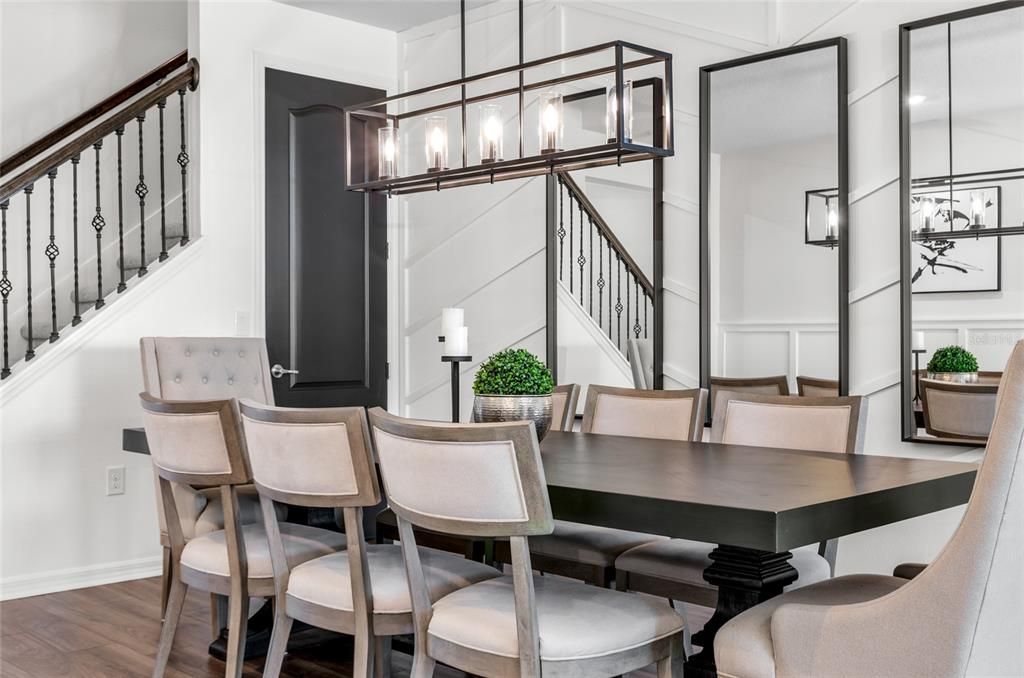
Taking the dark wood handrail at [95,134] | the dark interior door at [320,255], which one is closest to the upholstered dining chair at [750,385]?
the dark interior door at [320,255]

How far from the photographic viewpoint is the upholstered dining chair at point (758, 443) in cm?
263

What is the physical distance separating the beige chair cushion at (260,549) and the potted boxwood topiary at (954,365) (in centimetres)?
207

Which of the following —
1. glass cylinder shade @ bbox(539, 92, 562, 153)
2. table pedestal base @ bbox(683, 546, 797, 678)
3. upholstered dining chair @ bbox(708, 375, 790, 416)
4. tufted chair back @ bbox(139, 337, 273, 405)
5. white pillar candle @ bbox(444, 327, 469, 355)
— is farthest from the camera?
tufted chair back @ bbox(139, 337, 273, 405)

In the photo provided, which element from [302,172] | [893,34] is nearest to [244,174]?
[302,172]

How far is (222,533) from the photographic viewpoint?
116 inches

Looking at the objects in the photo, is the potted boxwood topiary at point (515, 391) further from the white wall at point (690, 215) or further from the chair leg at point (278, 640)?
the white wall at point (690, 215)

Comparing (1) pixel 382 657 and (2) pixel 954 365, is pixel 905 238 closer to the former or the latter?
(2) pixel 954 365

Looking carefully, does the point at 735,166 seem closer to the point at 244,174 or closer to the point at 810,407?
the point at 810,407

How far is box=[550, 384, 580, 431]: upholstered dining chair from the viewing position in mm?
3520

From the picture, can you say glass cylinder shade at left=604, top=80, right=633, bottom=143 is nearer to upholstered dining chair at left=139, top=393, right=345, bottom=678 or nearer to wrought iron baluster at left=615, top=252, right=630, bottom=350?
upholstered dining chair at left=139, top=393, right=345, bottom=678

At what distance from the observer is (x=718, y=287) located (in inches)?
157

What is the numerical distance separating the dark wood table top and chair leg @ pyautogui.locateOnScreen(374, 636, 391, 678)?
773 millimetres

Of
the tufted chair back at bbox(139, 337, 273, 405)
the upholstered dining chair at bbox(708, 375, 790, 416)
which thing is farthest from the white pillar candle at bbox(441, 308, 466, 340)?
the tufted chair back at bbox(139, 337, 273, 405)

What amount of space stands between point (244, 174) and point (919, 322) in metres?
3.26
